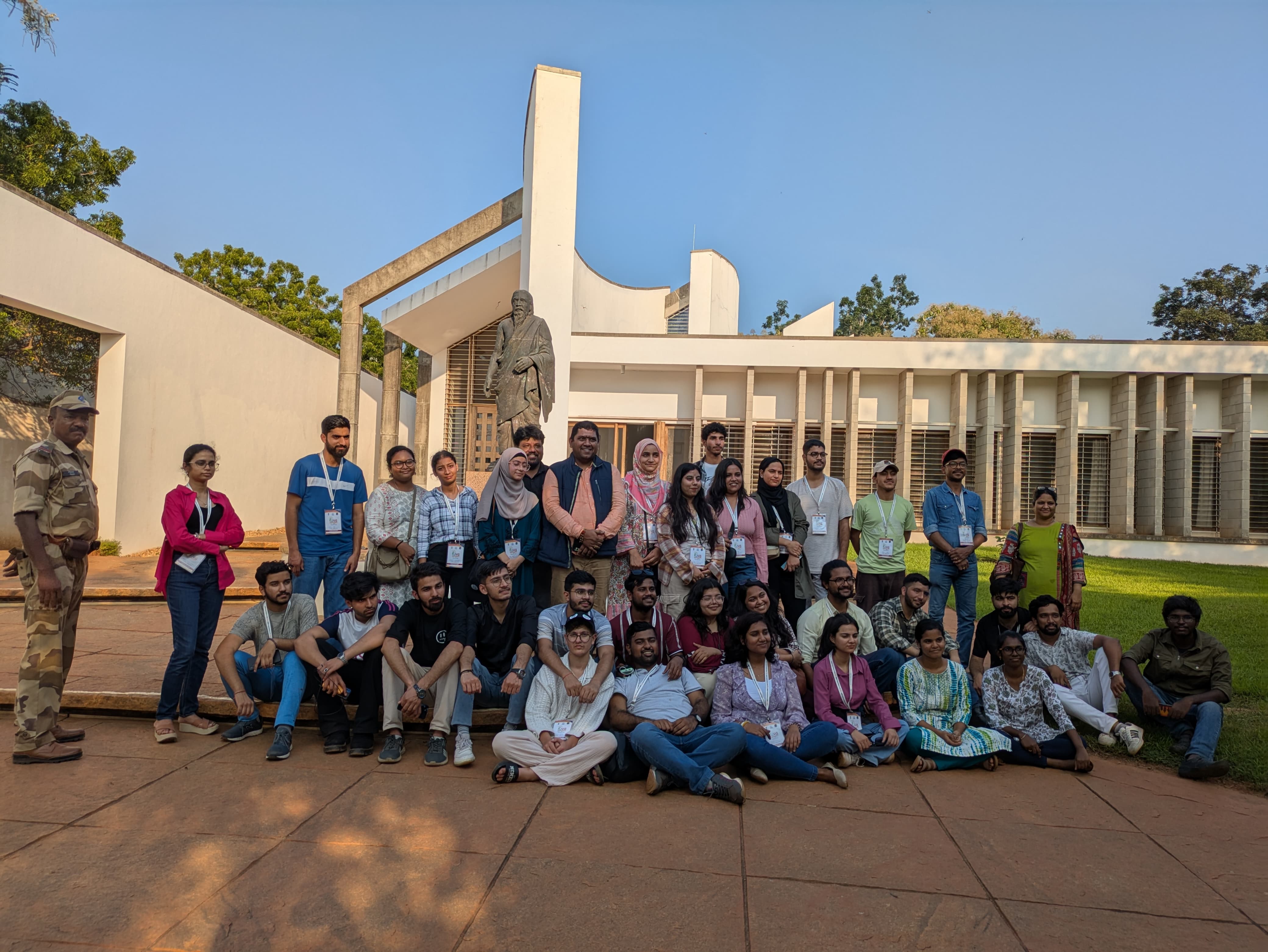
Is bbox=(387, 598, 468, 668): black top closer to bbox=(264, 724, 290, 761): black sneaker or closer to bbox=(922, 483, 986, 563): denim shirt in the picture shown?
bbox=(264, 724, 290, 761): black sneaker

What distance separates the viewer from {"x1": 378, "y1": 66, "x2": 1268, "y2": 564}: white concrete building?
16234 millimetres

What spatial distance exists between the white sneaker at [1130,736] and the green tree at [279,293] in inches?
935

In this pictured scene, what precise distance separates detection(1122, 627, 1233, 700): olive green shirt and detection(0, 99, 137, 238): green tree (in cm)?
1814

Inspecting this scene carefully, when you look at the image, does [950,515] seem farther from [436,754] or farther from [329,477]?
[329,477]

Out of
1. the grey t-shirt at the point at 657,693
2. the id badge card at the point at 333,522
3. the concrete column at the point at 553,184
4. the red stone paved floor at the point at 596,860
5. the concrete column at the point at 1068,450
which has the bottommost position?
the red stone paved floor at the point at 596,860

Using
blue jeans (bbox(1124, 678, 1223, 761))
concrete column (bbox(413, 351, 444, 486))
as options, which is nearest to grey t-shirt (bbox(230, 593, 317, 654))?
blue jeans (bbox(1124, 678, 1223, 761))

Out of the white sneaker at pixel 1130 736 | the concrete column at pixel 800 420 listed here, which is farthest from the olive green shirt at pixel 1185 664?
the concrete column at pixel 800 420

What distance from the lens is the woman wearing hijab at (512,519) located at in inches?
197

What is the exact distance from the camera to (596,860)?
3000 millimetres

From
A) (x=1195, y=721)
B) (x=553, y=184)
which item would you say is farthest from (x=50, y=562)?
(x=553, y=184)

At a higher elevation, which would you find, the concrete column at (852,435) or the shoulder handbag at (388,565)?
the concrete column at (852,435)

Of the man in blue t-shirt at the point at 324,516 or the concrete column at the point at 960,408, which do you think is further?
the concrete column at the point at 960,408

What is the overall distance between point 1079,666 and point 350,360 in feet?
42.5

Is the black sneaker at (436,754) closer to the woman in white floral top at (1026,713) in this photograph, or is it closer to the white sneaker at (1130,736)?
the woman in white floral top at (1026,713)
